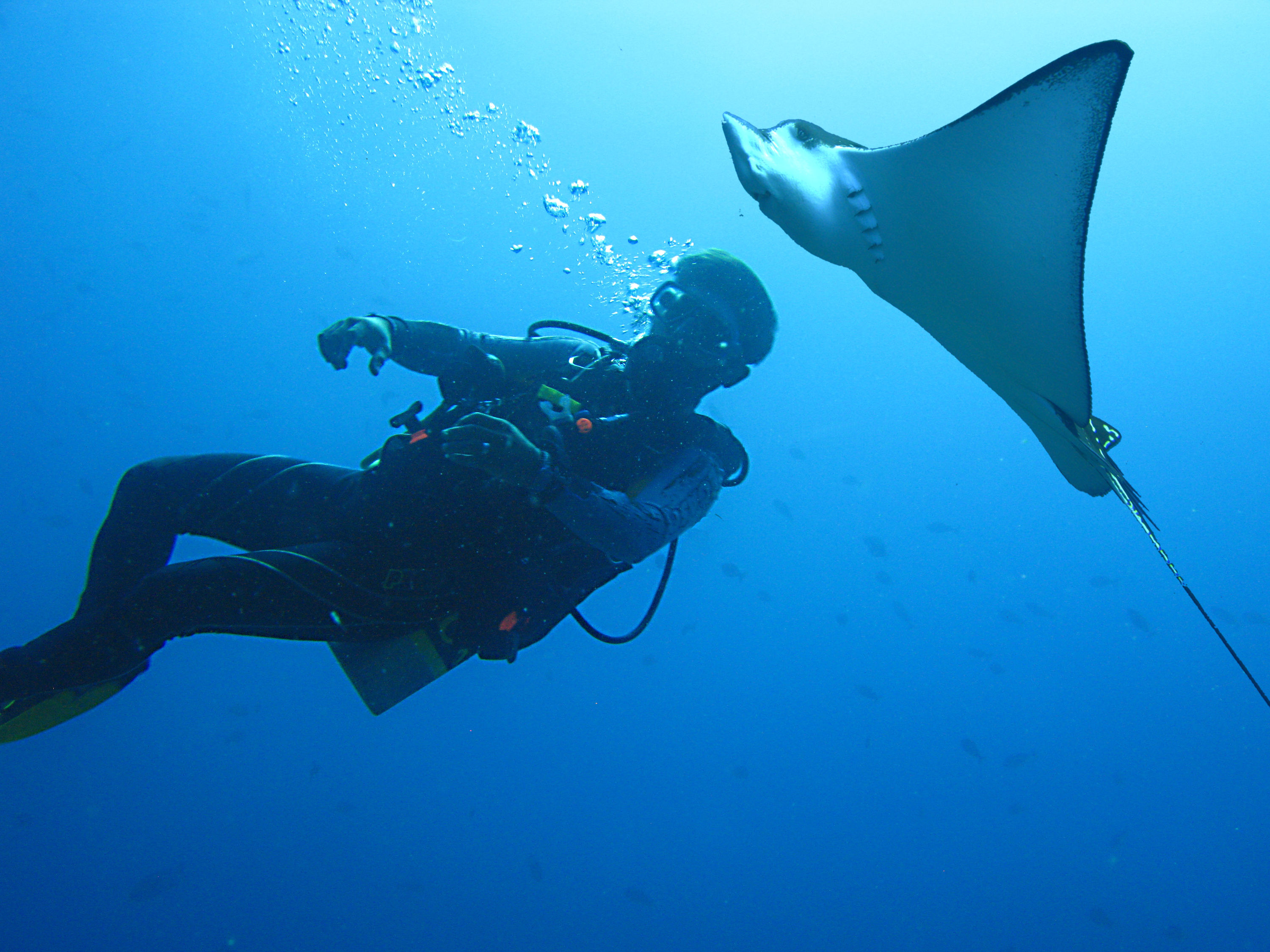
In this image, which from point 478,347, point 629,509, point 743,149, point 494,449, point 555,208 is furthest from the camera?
point 555,208

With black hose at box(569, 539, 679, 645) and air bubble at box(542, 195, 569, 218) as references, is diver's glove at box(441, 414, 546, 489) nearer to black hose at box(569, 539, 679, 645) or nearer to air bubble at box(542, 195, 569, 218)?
black hose at box(569, 539, 679, 645)

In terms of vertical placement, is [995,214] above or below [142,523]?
above

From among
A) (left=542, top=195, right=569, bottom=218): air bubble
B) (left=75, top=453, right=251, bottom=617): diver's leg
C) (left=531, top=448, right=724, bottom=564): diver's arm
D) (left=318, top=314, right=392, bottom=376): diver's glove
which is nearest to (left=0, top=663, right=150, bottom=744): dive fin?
(left=75, top=453, right=251, bottom=617): diver's leg

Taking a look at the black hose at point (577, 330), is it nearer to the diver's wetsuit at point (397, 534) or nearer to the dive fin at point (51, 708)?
the diver's wetsuit at point (397, 534)

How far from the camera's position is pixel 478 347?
276cm

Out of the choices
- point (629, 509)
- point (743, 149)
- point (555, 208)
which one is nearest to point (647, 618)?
point (629, 509)

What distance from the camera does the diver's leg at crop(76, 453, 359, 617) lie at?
2209mm

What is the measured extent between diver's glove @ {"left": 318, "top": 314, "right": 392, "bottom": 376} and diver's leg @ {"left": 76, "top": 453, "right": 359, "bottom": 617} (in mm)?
547

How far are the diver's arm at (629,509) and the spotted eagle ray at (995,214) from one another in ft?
3.76

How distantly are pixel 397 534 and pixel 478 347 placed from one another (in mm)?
1041

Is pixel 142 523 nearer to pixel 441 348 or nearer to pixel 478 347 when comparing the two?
pixel 441 348

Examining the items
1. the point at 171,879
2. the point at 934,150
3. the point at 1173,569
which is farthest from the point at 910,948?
the point at 934,150

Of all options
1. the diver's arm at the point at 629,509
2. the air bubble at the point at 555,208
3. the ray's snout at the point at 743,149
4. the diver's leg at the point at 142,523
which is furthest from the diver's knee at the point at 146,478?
the air bubble at the point at 555,208

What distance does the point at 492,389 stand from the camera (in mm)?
2752
